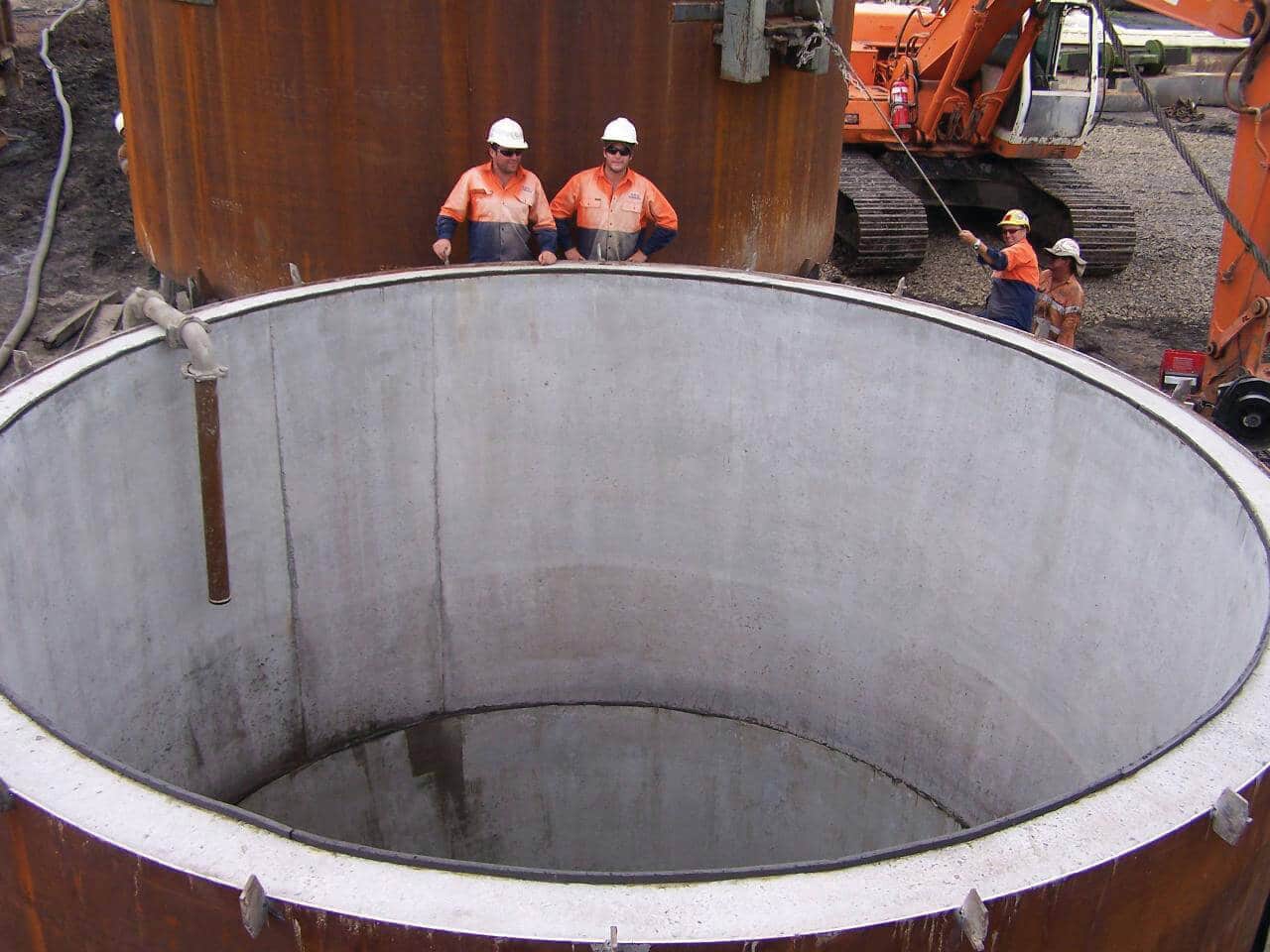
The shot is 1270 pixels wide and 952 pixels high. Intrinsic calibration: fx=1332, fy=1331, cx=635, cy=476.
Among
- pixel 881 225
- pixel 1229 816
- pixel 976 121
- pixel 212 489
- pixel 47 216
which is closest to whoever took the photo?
pixel 1229 816

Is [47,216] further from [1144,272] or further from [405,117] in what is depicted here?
[1144,272]

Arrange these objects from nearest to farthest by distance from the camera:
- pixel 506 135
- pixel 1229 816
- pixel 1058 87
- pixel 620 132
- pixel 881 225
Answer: pixel 1229 816, pixel 506 135, pixel 620 132, pixel 881 225, pixel 1058 87

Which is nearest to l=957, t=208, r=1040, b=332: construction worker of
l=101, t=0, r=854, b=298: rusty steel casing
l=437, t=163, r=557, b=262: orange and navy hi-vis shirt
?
l=101, t=0, r=854, b=298: rusty steel casing

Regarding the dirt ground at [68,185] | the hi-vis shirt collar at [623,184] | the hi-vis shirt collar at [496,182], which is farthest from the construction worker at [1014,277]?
the dirt ground at [68,185]

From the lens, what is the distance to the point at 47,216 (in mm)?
12227

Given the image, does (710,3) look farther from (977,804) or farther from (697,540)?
(977,804)

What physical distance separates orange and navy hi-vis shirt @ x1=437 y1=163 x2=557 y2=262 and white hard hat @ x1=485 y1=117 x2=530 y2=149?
197 mm

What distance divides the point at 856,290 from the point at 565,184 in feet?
5.58

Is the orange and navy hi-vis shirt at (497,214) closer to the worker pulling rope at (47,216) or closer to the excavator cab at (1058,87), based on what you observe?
the worker pulling rope at (47,216)

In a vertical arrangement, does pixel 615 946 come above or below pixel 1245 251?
above

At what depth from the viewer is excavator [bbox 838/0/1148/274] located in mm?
11531

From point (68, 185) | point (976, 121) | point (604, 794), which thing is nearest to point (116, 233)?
point (68, 185)

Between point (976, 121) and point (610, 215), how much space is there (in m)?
6.64

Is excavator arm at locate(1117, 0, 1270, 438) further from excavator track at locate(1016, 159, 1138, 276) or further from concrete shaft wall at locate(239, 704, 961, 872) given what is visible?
concrete shaft wall at locate(239, 704, 961, 872)
